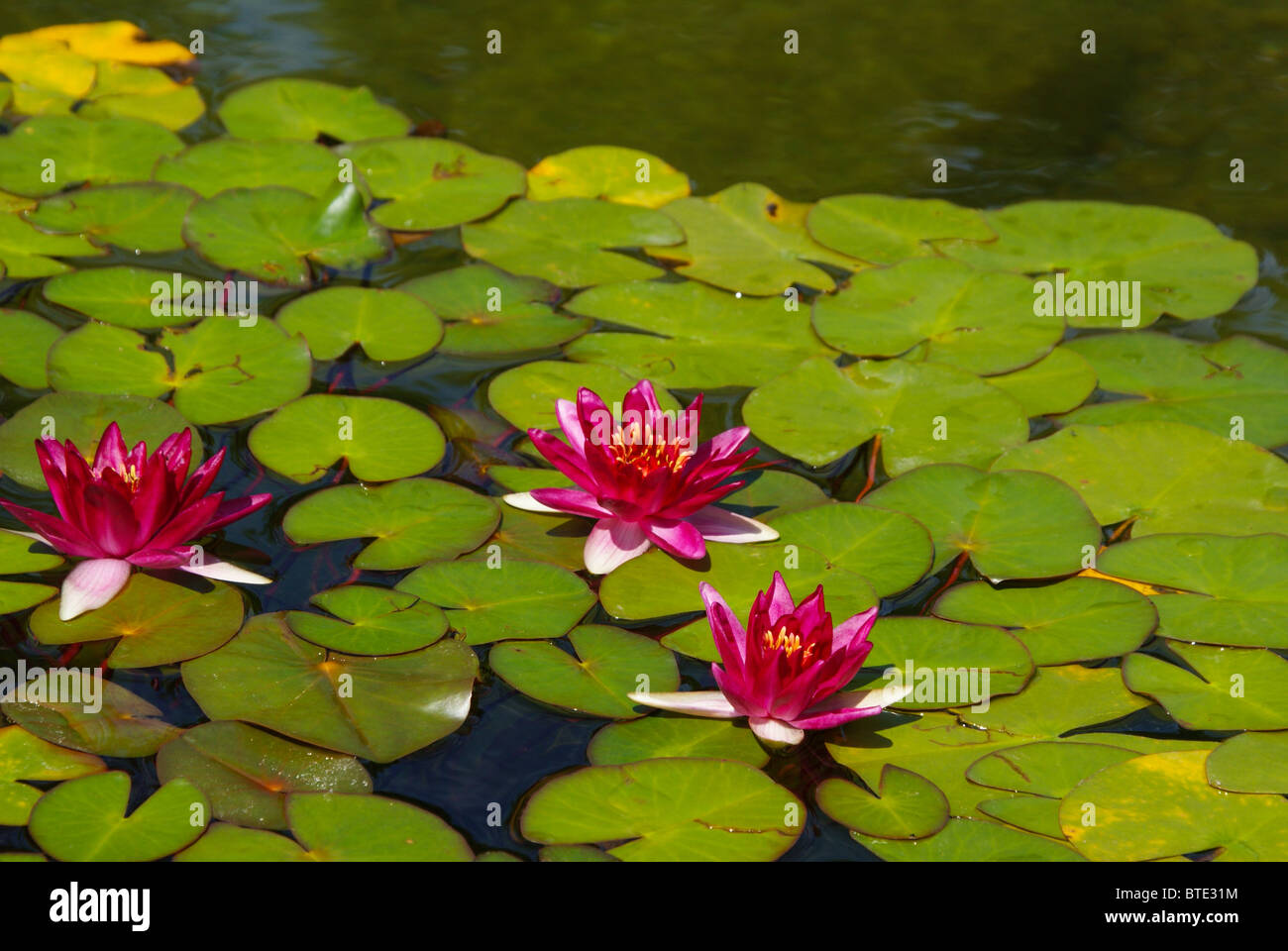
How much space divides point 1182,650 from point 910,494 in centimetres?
71

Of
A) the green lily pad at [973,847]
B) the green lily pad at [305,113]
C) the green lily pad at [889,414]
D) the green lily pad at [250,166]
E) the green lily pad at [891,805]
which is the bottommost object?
the green lily pad at [973,847]

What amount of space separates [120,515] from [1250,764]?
2318mm

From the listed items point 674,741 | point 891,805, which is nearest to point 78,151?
point 674,741

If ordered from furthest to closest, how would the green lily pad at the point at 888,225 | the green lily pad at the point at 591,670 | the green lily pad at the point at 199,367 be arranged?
the green lily pad at the point at 888,225 < the green lily pad at the point at 199,367 < the green lily pad at the point at 591,670

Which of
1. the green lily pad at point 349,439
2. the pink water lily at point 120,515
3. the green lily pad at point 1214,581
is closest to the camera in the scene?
the pink water lily at point 120,515

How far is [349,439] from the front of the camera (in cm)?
299

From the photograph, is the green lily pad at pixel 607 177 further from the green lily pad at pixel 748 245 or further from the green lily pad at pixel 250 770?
the green lily pad at pixel 250 770

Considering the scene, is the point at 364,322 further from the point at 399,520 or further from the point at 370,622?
the point at 370,622

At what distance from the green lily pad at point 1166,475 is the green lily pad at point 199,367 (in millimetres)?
1887

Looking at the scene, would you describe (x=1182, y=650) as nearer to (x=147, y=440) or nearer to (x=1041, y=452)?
(x=1041, y=452)

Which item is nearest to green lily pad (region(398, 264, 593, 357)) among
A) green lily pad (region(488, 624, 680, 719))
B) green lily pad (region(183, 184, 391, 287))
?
green lily pad (region(183, 184, 391, 287))

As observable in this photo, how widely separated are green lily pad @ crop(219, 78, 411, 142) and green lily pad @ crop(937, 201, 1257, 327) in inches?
82.7

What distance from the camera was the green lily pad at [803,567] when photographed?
265 cm

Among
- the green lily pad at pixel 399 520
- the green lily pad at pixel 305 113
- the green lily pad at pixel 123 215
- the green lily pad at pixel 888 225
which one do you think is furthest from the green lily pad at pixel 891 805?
the green lily pad at pixel 305 113
